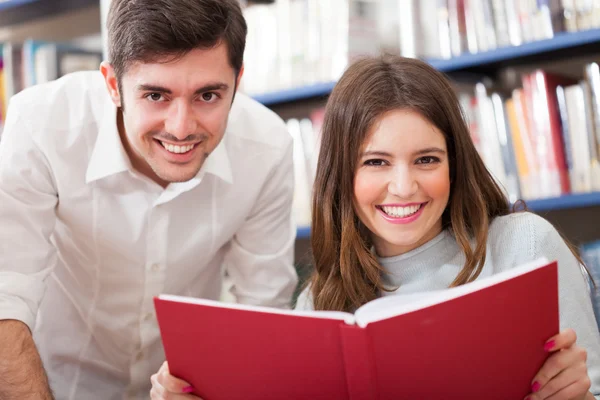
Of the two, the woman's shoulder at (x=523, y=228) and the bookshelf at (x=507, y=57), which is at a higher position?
the bookshelf at (x=507, y=57)

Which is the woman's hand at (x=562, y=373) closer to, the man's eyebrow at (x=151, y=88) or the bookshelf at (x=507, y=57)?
the man's eyebrow at (x=151, y=88)

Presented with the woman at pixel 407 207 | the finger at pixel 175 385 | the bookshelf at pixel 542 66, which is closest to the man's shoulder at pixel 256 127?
the woman at pixel 407 207

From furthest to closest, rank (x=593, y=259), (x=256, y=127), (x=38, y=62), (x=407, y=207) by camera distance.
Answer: (x=38, y=62) < (x=593, y=259) < (x=256, y=127) < (x=407, y=207)

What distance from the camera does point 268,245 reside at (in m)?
1.55

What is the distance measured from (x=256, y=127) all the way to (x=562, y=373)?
2.83ft

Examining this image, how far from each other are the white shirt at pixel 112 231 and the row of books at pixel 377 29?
0.52 meters

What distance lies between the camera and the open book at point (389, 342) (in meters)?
0.81

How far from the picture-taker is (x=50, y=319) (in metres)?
1.55

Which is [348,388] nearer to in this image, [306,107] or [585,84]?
[585,84]

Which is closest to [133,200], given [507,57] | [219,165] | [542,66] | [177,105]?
[219,165]

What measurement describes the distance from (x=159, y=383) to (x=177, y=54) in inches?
21.1

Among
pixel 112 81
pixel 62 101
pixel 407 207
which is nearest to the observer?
pixel 407 207

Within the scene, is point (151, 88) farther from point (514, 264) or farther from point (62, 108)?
point (514, 264)

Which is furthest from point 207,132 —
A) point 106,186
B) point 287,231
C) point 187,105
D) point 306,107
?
point 306,107
